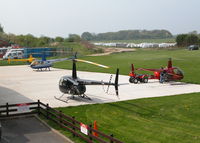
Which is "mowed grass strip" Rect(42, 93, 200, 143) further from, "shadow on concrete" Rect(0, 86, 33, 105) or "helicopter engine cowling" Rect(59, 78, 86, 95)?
"shadow on concrete" Rect(0, 86, 33, 105)

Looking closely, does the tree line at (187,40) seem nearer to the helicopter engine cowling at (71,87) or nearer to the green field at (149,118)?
the green field at (149,118)

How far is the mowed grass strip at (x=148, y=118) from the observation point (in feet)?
46.1

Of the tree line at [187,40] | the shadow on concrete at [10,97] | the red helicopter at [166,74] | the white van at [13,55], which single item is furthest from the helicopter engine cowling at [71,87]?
the tree line at [187,40]

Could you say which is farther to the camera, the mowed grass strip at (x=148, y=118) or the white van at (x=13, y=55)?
the white van at (x=13, y=55)

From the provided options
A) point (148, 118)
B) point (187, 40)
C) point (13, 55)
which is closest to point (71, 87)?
point (148, 118)

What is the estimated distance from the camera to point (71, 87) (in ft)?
72.9

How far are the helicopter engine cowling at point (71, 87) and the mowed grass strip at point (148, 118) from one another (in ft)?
6.05

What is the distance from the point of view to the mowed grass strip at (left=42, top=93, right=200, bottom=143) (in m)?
14.1

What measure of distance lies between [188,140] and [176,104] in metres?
7.45

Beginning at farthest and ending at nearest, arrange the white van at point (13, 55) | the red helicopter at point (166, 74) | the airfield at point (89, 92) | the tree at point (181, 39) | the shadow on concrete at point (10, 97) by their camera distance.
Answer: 1. the tree at point (181, 39)
2. the white van at point (13, 55)
3. the red helicopter at point (166, 74)
4. the airfield at point (89, 92)
5. the shadow on concrete at point (10, 97)

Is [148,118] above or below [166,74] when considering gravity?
below

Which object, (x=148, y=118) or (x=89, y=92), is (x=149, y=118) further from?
(x=89, y=92)

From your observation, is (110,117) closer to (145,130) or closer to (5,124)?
(145,130)

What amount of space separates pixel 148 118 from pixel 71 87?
7.22 m
